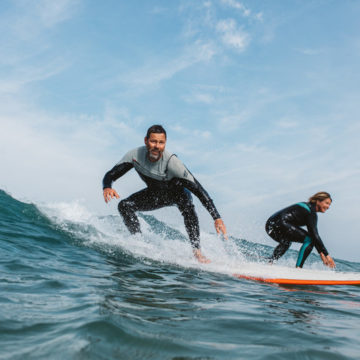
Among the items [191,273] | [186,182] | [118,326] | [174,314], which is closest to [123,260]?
[191,273]

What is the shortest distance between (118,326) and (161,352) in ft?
1.23

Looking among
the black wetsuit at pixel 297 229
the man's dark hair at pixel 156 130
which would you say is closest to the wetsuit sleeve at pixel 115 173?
the man's dark hair at pixel 156 130

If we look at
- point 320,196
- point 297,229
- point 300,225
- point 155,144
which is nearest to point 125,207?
point 155,144

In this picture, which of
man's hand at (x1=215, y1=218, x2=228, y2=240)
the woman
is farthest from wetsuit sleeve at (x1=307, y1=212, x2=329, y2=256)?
man's hand at (x1=215, y1=218, x2=228, y2=240)

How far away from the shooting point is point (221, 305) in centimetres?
289

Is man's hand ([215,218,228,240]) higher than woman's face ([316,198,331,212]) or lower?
lower

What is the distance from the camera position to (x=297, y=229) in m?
6.29

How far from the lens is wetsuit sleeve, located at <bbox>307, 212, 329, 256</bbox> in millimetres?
5934

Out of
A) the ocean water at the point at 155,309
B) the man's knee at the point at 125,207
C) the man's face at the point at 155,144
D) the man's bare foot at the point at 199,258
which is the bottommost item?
the ocean water at the point at 155,309

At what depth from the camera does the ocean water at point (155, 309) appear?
5.69 ft

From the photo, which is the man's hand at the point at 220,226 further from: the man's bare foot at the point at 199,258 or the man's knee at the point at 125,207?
the man's knee at the point at 125,207

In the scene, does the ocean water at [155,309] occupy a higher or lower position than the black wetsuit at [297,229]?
lower

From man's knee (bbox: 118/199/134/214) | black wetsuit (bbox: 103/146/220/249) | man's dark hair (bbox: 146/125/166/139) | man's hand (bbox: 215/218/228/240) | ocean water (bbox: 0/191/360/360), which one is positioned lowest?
ocean water (bbox: 0/191/360/360)

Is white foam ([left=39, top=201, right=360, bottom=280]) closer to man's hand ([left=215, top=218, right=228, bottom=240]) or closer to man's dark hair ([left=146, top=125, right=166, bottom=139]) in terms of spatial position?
man's hand ([left=215, top=218, right=228, bottom=240])
